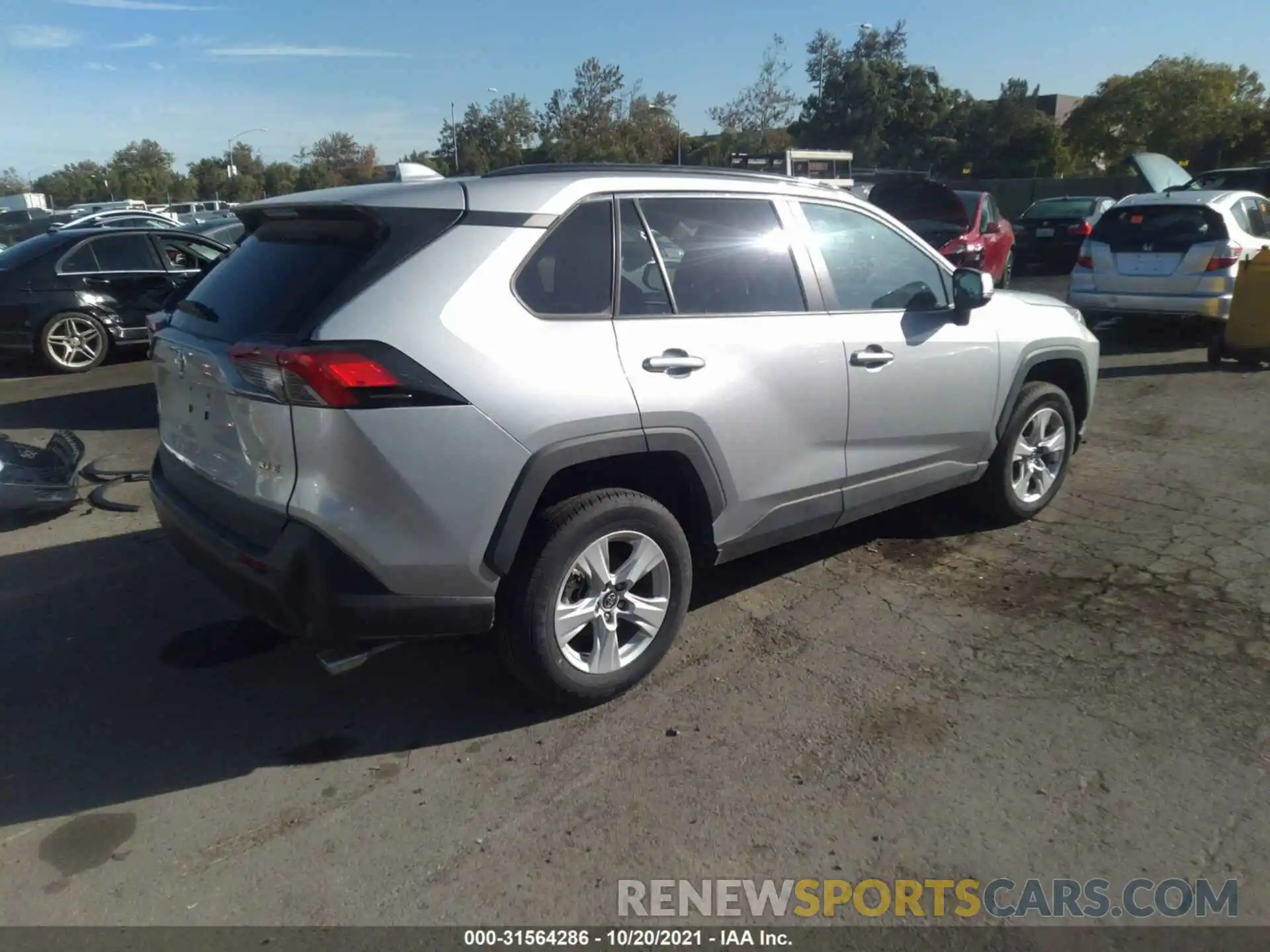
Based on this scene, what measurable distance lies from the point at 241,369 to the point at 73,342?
8.70 m

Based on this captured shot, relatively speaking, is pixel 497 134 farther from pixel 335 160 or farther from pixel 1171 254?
pixel 1171 254

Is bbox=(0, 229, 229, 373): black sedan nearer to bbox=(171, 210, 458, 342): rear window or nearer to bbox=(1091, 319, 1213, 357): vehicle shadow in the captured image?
bbox=(171, 210, 458, 342): rear window

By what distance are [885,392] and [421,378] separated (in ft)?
7.30

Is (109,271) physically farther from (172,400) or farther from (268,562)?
(268,562)

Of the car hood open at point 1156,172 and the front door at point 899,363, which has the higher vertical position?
the car hood open at point 1156,172

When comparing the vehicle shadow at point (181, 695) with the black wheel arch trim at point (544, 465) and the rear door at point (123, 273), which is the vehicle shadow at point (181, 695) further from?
the rear door at point (123, 273)

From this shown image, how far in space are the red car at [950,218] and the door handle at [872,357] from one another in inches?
305

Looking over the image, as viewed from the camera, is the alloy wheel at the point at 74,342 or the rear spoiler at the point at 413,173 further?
the alloy wheel at the point at 74,342

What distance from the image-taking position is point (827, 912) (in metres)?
2.70

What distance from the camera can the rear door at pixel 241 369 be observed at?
10.2 ft

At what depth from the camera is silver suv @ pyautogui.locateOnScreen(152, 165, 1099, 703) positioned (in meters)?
3.04

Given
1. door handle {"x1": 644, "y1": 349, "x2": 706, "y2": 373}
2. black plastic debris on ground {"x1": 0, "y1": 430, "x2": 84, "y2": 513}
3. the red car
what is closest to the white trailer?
the red car

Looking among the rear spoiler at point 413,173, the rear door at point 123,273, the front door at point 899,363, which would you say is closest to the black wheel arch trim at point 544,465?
the front door at point 899,363

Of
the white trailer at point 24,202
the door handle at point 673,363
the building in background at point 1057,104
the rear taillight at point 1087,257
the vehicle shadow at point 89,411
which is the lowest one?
the vehicle shadow at point 89,411
